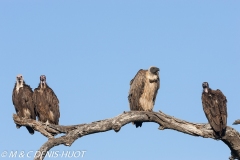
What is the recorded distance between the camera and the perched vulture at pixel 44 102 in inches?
662

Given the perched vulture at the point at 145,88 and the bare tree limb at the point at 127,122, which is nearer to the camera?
the bare tree limb at the point at 127,122

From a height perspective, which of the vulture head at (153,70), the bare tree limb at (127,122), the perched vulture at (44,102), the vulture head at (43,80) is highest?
the vulture head at (153,70)

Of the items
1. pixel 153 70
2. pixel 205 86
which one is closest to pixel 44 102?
pixel 153 70

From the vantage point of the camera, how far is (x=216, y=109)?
15.1m

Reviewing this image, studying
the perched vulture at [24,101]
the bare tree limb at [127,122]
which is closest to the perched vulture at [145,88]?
the bare tree limb at [127,122]

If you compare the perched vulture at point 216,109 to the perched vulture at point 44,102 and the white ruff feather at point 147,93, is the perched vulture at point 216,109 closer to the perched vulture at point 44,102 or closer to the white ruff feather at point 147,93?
the white ruff feather at point 147,93

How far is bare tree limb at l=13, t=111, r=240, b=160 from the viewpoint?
46.8 feet

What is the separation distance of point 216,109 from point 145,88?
2417 millimetres

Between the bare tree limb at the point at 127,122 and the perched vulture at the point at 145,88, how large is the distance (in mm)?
1892

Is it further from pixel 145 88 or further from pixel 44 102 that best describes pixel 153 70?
pixel 44 102

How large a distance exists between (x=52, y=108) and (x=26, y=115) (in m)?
0.71

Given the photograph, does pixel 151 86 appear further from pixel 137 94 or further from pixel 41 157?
pixel 41 157

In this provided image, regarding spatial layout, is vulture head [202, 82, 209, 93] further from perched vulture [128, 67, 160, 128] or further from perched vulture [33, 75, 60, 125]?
perched vulture [33, 75, 60, 125]

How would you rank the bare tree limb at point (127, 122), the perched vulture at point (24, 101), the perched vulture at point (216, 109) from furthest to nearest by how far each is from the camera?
the perched vulture at point (24, 101)
the perched vulture at point (216, 109)
the bare tree limb at point (127, 122)
